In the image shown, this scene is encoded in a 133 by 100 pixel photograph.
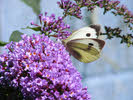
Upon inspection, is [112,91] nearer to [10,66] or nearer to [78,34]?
[78,34]

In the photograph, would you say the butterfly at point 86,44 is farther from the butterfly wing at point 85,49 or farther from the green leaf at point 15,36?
the green leaf at point 15,36

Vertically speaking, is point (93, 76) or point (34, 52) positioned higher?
point (34, 52)

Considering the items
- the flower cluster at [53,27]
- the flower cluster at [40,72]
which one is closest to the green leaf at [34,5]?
the flower cluster at [53,27]

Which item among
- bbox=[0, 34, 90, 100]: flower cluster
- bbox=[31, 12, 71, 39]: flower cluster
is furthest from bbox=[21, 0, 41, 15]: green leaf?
bbox=[0, 34, 90, 100]: flower cluster

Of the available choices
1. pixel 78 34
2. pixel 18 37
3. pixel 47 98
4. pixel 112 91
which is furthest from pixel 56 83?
pixel 112 91

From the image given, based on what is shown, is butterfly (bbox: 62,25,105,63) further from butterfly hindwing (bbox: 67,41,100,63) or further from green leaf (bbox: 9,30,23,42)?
green leaf (bbox: 9,30,23,42)

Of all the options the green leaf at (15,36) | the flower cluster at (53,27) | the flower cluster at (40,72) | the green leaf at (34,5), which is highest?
the green leaf at (34,5)

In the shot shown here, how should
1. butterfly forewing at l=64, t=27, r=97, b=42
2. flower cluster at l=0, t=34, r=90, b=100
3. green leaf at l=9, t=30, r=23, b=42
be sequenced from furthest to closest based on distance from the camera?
butterfly forewing at l=64, t=27, r=97, b=42 < green leaf at l=9, t=30, r=23, b=42 < flower cluster at l=0, t=34, r=90, b=100
